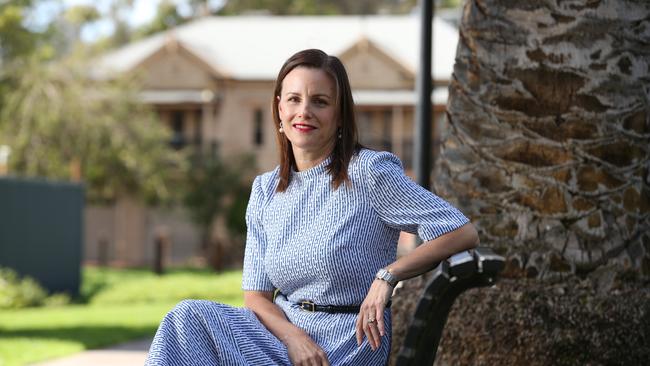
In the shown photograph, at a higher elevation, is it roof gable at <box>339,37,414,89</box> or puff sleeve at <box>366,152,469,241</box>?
puff sleeve at <box>366,152,469,241</box>

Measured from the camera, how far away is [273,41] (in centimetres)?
4294

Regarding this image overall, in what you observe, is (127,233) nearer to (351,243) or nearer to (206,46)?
(206,46)

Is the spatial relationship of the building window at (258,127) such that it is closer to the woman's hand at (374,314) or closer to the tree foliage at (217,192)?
the tree foliage at (217,192)

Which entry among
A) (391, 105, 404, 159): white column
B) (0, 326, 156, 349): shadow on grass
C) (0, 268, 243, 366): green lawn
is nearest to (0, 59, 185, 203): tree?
(391, 105, 404, 159): white column

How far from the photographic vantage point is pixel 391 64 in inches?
1575

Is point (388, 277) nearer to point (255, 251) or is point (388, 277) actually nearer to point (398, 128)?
point (255, 251)

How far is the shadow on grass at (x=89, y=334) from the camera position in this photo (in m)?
12.1

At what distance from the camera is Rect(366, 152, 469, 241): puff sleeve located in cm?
364

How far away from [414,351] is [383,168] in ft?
1.98

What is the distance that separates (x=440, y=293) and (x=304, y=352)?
0.50 meters

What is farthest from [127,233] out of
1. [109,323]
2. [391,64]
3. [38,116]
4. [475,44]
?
[475,44]

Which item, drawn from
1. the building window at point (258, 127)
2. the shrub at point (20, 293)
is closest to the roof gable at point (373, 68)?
the building window at point (258, 127)

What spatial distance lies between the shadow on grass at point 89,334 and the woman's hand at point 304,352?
813cm

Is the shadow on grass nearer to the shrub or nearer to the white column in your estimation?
the shrub
